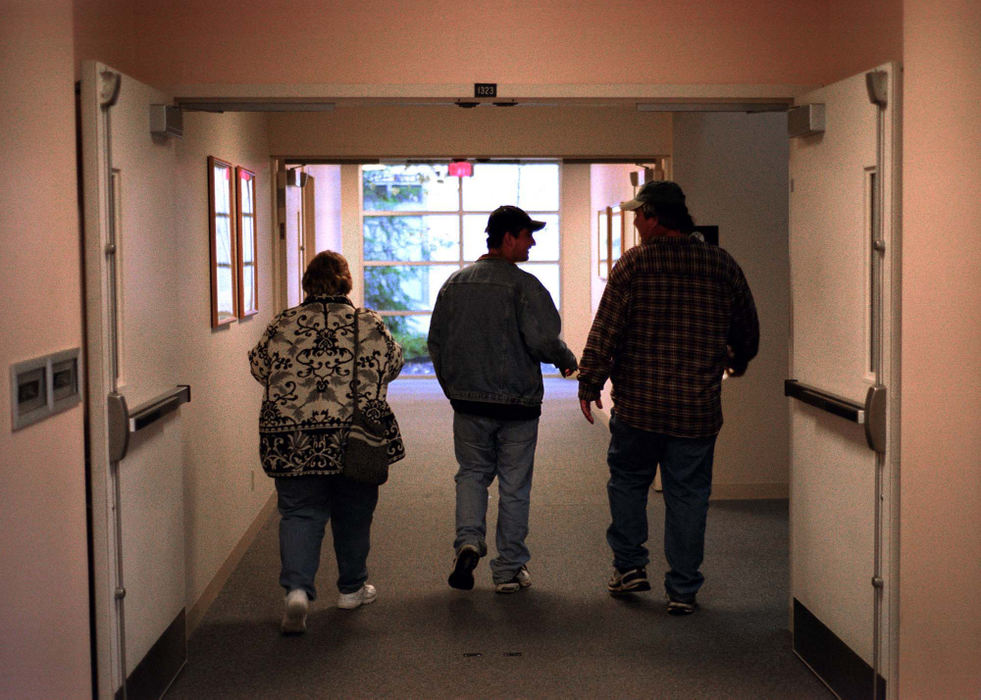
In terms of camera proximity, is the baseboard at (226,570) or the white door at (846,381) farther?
the baseboard at (226,570)

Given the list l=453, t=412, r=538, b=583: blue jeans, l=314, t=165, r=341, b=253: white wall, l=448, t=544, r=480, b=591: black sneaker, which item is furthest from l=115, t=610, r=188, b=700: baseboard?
l=314, t=165, r=341, b=253: white wall

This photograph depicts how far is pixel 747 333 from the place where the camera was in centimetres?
460

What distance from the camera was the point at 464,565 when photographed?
16.1 feet

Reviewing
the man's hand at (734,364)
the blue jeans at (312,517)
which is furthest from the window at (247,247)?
the man's hand at (734,364)

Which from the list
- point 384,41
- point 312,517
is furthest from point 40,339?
point 312,517

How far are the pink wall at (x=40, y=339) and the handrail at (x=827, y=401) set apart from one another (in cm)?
215

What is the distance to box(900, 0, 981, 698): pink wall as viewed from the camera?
9.58 feet

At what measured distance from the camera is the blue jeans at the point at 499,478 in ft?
16.2

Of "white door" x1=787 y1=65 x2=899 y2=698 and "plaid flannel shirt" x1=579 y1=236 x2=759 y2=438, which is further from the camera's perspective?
"plaid flannel shirt" x1=579 y1=236 x2=759 y2=438

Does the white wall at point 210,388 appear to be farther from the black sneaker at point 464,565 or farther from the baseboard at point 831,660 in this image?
the baseboard at point 831,660

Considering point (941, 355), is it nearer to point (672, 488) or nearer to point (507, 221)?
point (672, 488)

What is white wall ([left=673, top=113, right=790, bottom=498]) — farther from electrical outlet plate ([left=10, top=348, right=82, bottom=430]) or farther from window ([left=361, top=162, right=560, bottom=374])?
window ([left=361, top=162, right=560, bottom=374])

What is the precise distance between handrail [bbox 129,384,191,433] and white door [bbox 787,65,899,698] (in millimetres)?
2042

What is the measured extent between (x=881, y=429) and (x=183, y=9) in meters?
2.63
